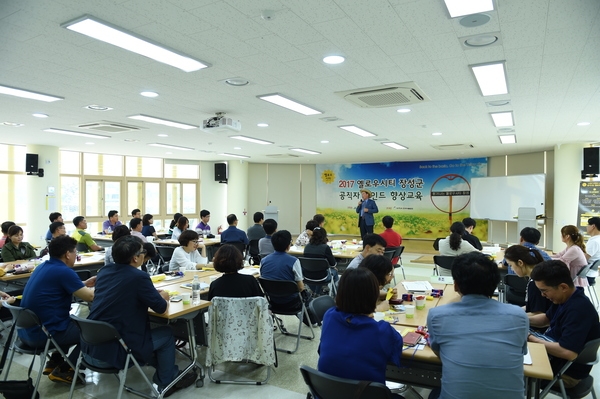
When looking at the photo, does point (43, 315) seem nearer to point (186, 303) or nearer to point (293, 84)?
point (186, 303)

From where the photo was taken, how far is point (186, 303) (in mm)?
3512

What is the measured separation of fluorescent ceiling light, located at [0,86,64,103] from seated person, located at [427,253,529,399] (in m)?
5.55

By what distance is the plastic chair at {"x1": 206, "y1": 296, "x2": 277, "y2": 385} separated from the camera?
337 cm

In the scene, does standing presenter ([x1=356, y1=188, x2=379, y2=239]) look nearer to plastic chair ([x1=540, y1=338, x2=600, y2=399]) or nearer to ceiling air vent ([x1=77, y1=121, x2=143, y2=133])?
ceiling air vent ([x1=77, y1=121, x2=143, y2=133])

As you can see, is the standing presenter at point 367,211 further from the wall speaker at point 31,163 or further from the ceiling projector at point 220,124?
the wall speaker at point 31,163

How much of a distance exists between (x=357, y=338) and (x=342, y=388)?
256 millimetres

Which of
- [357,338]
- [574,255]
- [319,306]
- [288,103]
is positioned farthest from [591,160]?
[357,338]

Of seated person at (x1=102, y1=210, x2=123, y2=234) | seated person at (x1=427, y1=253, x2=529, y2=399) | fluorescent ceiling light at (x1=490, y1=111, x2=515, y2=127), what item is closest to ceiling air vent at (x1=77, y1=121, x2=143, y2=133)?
seated person at (x1=102, y1=210, x2=123, y2=234)

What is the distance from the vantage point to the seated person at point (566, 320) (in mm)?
2400

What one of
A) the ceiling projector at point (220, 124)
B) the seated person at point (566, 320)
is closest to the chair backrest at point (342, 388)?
the seated person at point (566, 320)

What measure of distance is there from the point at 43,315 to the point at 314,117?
4.83 m

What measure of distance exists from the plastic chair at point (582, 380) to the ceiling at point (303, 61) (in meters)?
2.30

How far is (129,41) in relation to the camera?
137 inches

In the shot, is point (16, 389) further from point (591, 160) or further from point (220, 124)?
point (591, 160)
